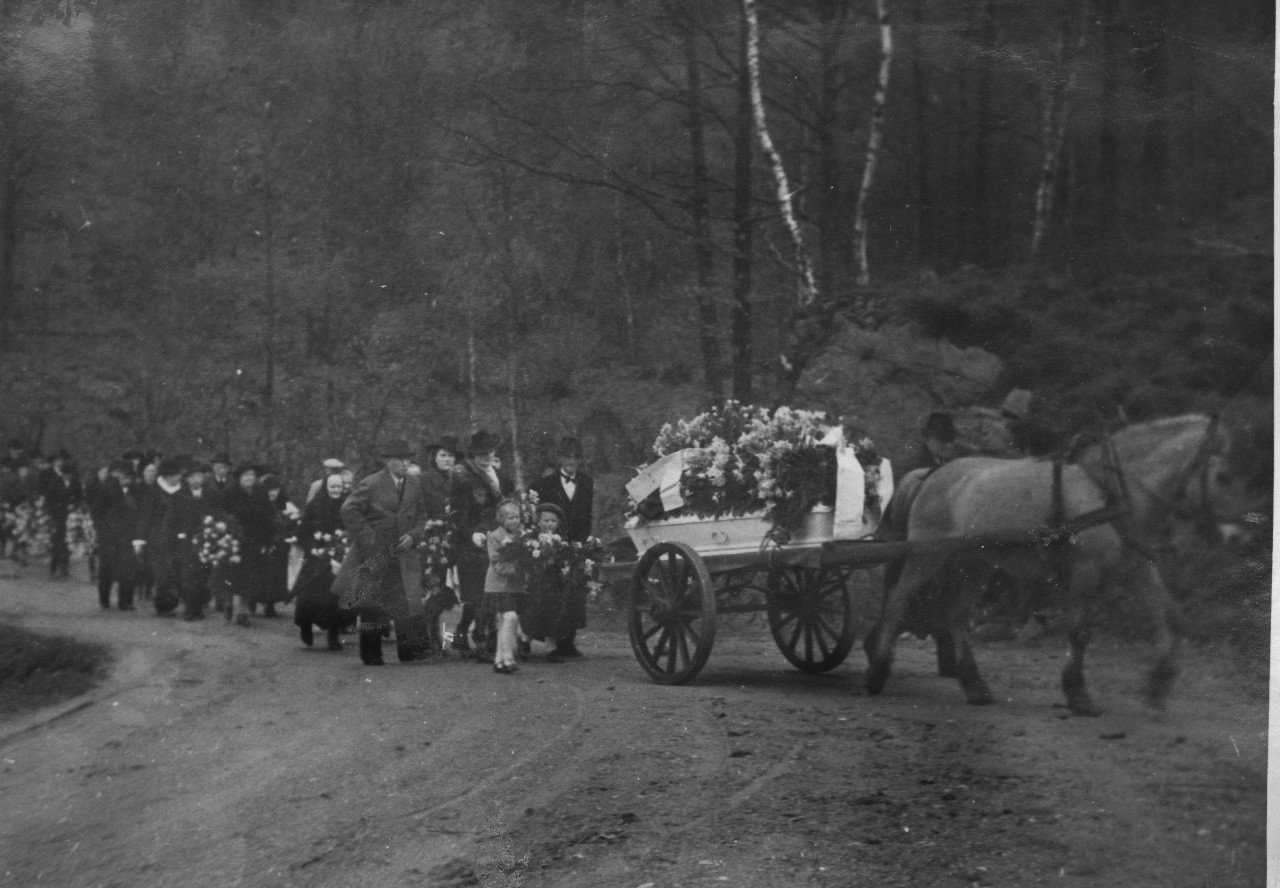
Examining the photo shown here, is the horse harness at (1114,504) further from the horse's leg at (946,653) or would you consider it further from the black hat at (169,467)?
the black hat at (169,467)

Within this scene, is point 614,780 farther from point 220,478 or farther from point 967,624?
point 220,478

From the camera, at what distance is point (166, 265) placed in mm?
6156

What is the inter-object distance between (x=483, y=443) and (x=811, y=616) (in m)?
1.59

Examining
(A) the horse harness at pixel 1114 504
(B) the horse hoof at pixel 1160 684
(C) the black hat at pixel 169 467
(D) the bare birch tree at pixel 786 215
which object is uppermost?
(D) the bare birch tree at pixel 786 215

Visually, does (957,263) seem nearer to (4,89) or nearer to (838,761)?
(838,761)

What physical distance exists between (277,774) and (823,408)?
8.52 ft

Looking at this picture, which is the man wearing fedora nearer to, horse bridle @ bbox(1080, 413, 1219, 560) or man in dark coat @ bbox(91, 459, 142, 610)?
man in dark coat @ bbox(91, 459, 142, 610)

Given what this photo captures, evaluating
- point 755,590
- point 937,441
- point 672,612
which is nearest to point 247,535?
point 672,612

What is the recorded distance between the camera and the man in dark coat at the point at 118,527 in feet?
19.4

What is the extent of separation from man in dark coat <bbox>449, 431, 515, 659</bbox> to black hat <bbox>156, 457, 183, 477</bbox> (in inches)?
46.3

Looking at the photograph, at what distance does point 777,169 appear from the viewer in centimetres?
560

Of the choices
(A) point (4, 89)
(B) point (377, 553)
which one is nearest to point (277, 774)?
(B) point (377, 553)

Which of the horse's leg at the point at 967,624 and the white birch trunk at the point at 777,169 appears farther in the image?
the white birch trunk at the point at 777,169

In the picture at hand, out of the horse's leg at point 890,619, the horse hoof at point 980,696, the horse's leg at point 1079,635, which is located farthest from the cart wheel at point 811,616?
the horse's leg at point 1079,635
